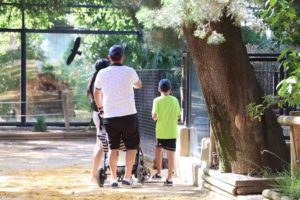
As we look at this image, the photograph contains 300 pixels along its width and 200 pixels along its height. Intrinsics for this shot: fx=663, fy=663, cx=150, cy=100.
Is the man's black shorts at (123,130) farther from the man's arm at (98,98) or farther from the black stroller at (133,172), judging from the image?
the black stroller at (133,172)

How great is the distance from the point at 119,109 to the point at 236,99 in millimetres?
1428

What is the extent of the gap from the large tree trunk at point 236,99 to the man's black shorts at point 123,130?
1.05 meters

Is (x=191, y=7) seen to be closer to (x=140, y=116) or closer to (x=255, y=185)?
(x=255, y=185)

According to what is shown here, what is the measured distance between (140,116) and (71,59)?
9.34m

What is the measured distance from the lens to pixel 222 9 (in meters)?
5.62

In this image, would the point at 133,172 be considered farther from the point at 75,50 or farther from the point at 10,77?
the point at 75,50

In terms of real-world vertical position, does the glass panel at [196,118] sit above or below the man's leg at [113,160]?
above

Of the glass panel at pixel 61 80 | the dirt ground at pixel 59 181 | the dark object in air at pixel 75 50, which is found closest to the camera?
the dirt ground at pixel 59 181

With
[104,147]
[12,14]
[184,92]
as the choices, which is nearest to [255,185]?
[104,147]

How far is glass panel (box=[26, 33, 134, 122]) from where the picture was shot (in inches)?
770

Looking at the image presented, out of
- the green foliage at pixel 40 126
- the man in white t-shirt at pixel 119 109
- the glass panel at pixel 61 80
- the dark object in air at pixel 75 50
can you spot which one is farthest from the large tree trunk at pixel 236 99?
the dark object in air at pixel 75 50

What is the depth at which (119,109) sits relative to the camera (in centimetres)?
736

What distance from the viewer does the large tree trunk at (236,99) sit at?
6.56m

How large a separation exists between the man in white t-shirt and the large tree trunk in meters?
1.04
